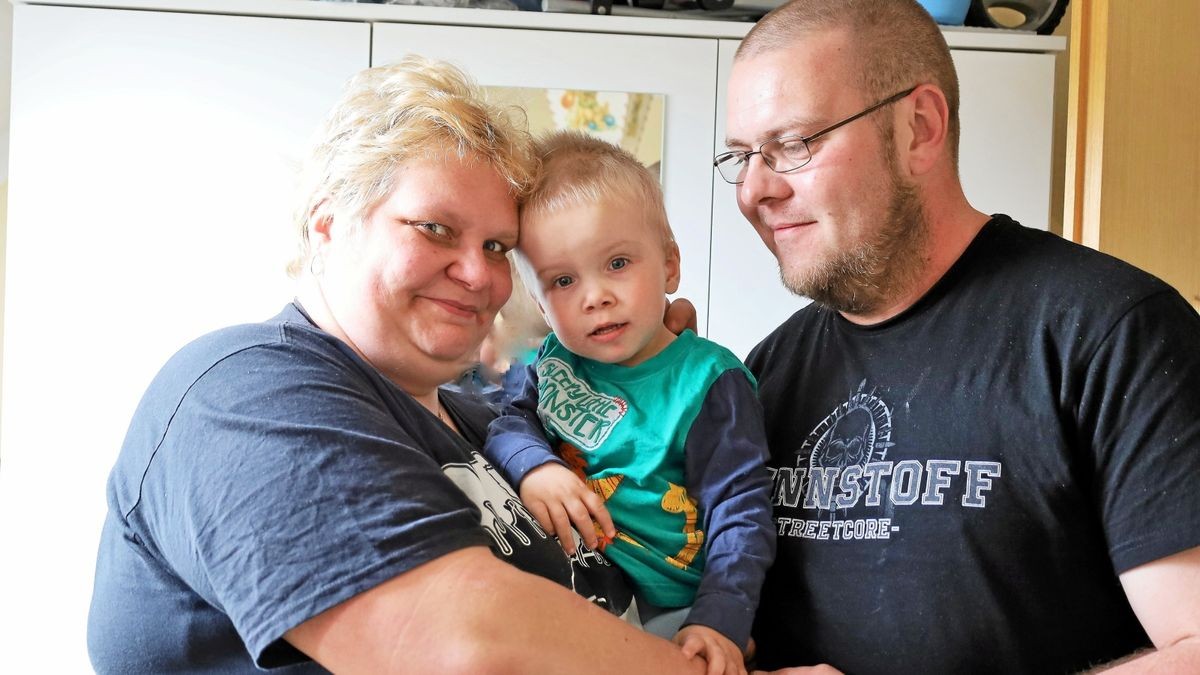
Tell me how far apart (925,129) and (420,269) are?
774 mm

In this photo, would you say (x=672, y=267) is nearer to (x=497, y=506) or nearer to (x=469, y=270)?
(x=469, y=270)

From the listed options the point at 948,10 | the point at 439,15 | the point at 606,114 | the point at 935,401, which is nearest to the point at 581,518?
the point at 935,401

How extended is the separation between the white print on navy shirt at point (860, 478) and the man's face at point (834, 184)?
0.53ft

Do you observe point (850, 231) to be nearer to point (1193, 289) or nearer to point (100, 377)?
point (1193, 289)

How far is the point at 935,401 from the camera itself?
4.23ft

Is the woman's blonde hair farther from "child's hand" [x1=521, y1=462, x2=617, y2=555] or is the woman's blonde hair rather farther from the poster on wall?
the poster on wall

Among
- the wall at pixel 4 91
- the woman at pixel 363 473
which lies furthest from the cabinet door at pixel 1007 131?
the wall at pixel 4 91

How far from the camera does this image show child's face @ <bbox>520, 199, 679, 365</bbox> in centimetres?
133

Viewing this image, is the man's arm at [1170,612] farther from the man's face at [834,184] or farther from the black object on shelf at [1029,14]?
the black object on shelf at [1029,14]

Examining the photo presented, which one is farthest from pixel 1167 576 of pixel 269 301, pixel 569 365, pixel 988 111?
pixel 269 301

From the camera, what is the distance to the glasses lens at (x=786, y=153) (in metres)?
1.42

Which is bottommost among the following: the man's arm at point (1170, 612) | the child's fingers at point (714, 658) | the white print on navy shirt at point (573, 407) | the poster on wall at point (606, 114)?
the child's fingers at point (714, 658)

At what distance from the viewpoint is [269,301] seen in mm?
2363

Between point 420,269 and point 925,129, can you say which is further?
point 925,129
